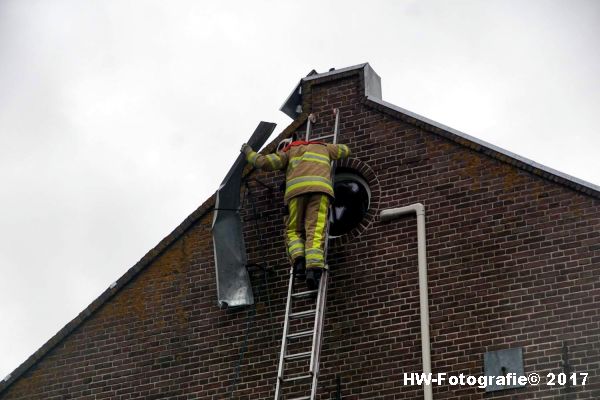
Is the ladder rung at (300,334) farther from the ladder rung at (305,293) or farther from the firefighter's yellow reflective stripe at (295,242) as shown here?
the firefighter's yellow reflective stripe at (295,242)

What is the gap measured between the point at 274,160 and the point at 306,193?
0.60m

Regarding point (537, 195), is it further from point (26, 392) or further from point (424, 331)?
point (26, 392)

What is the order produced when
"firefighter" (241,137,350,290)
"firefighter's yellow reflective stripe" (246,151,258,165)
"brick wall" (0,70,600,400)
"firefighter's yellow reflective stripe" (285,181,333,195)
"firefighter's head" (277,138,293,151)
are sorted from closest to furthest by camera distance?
1. "brick wall" (0,70,600,400)
2. "firefighter" (241,137,350,290)
3. "firefighter's yellow reflective stripe" (285,181,333,195)
4. "firefighter's yellow reflective stripe" (246,151,258,165)
5. "firefighter's head" (277,138,293,151)

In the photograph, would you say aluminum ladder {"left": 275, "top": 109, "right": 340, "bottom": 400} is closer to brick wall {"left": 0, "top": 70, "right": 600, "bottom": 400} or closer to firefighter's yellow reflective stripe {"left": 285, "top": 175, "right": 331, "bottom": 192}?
brick wall {"left": 0, "top": 70, "right": 600, "bottom": 400}

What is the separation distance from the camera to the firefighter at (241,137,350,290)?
17.1 m

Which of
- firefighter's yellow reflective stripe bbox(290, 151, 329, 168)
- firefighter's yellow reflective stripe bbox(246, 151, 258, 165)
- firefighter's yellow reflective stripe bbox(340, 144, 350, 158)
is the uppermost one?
firefighter's yellow reflective stripe bbox(340, 144, 350, 158)

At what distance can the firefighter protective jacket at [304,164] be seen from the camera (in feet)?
57.1

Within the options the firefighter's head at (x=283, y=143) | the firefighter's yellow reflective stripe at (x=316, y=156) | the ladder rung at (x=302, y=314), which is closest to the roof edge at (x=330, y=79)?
the firefighter's head at (x=283, y=143)

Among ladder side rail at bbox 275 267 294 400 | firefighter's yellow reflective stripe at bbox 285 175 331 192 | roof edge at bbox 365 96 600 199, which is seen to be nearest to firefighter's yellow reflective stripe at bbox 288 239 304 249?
ladder side rail at bbox 275 267 294 400

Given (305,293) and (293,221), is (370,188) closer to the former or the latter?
(293,221)

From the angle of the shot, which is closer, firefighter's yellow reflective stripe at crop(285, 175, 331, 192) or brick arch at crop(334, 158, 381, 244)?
firefighter's yellow reflective stripe at crop(285, 175, 331, 192)

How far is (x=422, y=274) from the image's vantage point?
55.3ft

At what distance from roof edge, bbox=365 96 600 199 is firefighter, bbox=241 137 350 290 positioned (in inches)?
33.4

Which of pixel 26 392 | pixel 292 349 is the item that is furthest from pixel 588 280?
pixel 26 392
